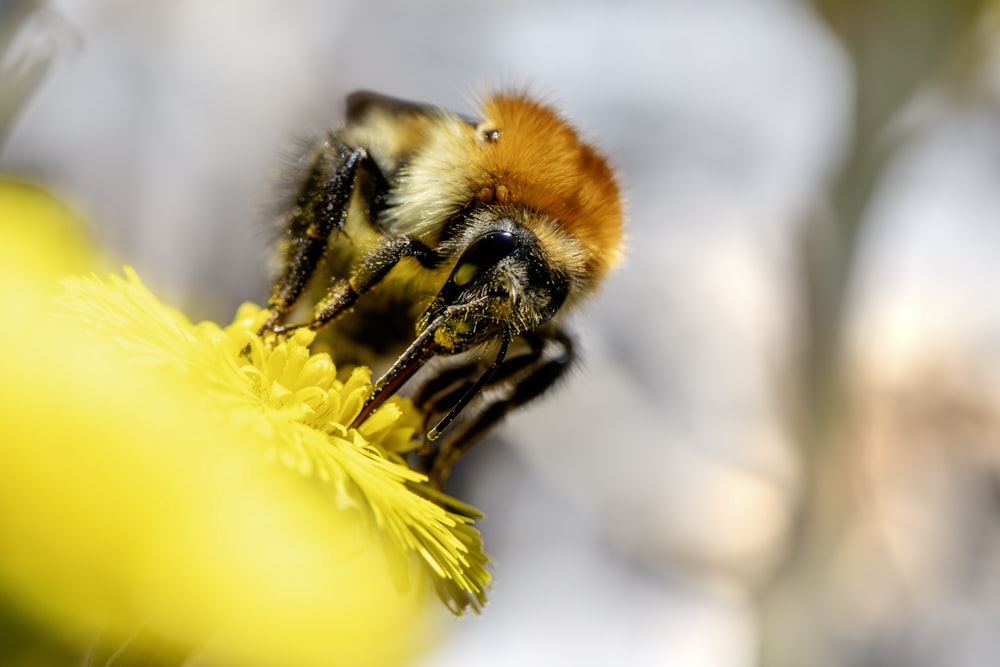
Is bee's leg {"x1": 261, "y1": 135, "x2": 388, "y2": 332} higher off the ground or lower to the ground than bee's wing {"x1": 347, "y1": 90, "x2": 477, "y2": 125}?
lower

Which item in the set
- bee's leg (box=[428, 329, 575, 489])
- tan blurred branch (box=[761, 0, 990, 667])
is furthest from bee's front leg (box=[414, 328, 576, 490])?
tan blurred branch (box=[761, 0, 990, 667])

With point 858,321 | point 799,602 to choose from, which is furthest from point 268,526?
point 858,321

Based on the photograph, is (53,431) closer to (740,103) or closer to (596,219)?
(596,219)

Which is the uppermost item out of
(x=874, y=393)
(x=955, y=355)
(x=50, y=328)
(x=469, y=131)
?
(x=955, y=355)

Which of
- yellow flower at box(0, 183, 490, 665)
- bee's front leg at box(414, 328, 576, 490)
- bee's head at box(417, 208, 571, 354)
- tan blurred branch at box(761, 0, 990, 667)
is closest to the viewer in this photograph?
yellow flower at box(0, 183, 490, 665)

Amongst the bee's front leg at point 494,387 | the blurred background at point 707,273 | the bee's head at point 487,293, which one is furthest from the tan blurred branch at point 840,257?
the bee's head at point 487,293

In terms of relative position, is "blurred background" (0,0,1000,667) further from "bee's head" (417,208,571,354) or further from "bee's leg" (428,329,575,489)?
"bee's head" (417,208,571,354)

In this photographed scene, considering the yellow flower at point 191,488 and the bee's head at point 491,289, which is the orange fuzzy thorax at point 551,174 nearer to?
the bee's head at point 491,289
